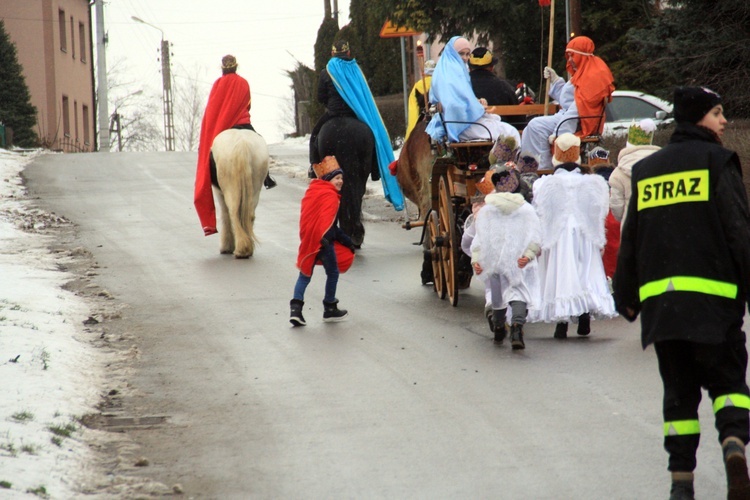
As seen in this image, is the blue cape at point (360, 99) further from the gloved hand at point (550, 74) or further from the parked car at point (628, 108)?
the parked car at point (628, 108)

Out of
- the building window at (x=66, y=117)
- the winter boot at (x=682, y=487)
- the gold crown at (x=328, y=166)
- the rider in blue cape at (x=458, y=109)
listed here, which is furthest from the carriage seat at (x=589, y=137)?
the building window at (x=66, y=117)

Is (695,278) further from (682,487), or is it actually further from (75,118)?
(75,118)

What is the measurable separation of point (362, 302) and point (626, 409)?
4.53 m

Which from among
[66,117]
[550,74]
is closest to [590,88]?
[550,74]

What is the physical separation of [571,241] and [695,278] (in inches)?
174

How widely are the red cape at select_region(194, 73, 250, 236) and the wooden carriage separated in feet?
12.3

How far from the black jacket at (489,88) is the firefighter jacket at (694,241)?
6629 millimetres

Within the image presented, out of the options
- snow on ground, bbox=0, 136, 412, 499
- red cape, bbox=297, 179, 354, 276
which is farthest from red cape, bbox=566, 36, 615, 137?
snow on ground, bbox=0, 136, 412, 499

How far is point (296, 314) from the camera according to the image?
999 centimetres

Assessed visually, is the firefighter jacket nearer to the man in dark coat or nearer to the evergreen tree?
the man in dark coat

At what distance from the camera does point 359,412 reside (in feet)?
23.1

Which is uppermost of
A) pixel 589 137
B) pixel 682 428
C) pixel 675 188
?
pixel 589 137

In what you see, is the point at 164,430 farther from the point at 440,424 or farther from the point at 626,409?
the point at 626,409

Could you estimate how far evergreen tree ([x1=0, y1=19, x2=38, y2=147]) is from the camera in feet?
122
